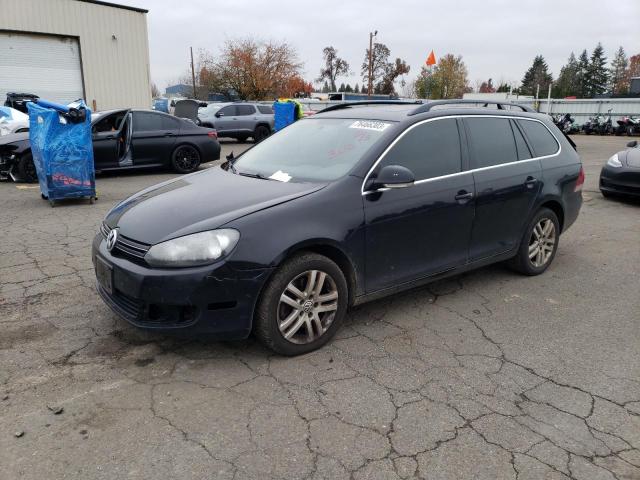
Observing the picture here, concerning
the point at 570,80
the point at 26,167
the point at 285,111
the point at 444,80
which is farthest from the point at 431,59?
the point at 570,80

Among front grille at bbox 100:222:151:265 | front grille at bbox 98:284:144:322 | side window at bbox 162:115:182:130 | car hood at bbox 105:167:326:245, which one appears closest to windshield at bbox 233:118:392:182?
car hood at bbox 105:167:326:245

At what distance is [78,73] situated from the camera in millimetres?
A: 21172

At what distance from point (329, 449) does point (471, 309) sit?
7.11 ft

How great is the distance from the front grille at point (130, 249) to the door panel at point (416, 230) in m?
1.47

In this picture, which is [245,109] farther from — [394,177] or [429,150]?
[394,177]

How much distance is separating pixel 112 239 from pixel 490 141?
3195 millimetres

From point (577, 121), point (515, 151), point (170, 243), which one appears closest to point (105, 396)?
point (170, 243)

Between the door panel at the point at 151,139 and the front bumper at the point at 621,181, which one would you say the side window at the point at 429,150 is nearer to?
the front bumper at the point at 621,181

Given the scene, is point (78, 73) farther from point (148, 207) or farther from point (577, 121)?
point (577, 121)

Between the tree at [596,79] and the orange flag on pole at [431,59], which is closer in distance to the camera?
the orange flag on pole at [431,59]

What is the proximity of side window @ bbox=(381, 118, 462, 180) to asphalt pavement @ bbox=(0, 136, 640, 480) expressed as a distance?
1.14 metres

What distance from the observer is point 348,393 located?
2.94m

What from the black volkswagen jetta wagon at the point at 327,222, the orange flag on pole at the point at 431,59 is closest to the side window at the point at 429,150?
the black volkswagen jetta wagon at the point at 327,222

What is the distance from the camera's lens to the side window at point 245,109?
20.2 metres
